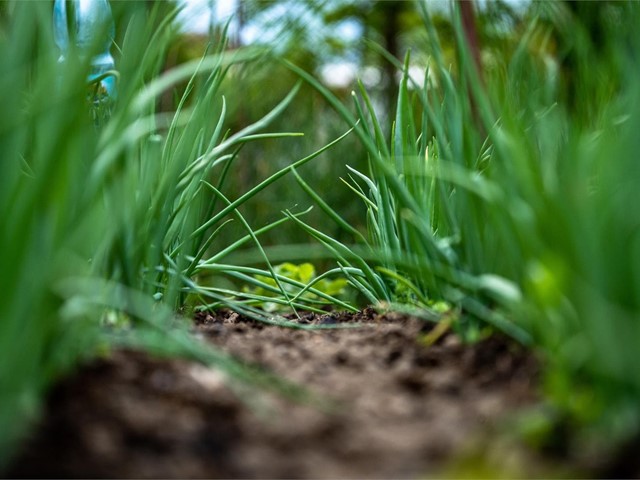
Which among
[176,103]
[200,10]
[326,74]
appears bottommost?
[326,74]

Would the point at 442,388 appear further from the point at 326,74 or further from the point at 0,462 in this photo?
the point at 326,74

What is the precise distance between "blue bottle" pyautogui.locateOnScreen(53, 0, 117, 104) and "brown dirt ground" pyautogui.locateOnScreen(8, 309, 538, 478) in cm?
32

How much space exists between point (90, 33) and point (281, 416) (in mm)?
478

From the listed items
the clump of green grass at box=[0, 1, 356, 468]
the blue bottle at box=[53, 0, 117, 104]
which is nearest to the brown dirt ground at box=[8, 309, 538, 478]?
the clump of green grass at box=[0, 1, 356, 468]

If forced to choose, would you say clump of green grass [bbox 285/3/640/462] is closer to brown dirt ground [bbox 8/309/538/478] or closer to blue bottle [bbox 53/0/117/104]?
brown dirt ground [bbox 8/309/538/478]

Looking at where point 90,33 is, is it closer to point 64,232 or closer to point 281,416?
point 64,232

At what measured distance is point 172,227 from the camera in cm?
112

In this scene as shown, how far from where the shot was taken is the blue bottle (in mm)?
716

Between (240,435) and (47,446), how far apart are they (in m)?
0.16

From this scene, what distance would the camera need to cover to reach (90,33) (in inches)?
32.7

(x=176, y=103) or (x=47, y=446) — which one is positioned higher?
(x=176, y=103)

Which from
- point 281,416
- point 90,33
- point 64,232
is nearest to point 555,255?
point 281,416

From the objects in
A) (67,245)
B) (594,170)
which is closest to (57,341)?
(67,245)

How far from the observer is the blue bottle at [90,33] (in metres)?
0.72
